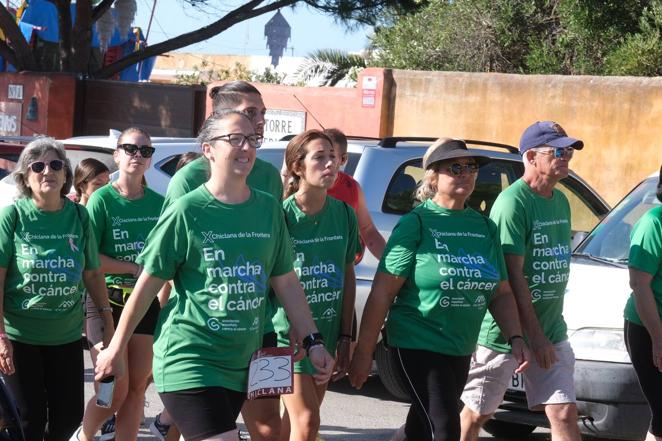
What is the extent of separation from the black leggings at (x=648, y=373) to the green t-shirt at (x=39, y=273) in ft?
8.63

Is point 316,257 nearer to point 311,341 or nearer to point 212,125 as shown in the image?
point 311,341

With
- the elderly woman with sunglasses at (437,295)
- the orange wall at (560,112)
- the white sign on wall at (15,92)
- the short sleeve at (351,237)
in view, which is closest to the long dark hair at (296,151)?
the short sleeve at (351,237)

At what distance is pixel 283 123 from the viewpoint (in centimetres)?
1733

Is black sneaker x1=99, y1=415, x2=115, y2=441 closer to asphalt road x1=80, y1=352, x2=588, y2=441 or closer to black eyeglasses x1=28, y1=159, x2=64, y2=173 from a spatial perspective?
asphalt road x1=80, y1=352, x2=588, y2=441

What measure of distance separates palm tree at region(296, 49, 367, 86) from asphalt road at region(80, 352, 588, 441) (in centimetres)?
1425

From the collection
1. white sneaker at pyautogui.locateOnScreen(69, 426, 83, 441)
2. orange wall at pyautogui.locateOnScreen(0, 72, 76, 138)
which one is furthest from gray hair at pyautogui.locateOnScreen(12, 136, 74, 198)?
orange wall at pyautogui.locateOnScreen(0, 72, 76, 138)

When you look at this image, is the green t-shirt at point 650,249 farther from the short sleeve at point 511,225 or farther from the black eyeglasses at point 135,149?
the black eyeglasses at point 135,149

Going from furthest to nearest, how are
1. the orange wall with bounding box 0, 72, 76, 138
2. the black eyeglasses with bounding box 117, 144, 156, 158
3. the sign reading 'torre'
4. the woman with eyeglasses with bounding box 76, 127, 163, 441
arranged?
the sign reading 'torre' < the orange wall with bounding box 0, 72, 76, 138 < the black eyeglasses with bounding box 117, 144, 156, 158 < the woman with eyeglasses with bounding box 76, 127, 163, 441

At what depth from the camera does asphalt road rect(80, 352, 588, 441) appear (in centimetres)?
719

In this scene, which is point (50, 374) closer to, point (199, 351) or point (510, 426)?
point (199, 351)

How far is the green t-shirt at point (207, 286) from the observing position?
4.25 meters

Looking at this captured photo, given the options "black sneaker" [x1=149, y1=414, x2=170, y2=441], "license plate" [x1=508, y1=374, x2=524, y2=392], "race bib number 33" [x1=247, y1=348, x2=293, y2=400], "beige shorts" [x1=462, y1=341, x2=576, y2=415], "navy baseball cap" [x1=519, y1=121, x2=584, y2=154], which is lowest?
"black sneaker" [x1=149, y1=414, x2=170, y2=441]

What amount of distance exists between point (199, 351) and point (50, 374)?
1.38 meters

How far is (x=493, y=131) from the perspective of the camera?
15.1 m
